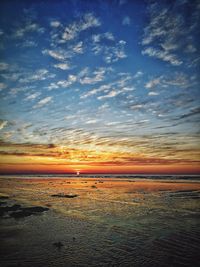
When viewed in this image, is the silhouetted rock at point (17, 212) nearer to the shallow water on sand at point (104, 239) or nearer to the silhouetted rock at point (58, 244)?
the shallow water on sand at point (104, 239)

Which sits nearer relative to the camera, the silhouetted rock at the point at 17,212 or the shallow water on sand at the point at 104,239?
the shallow water on sand at the point at 104,239

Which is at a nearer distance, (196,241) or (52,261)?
(52,261)

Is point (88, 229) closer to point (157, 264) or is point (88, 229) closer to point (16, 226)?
point (16, 226)

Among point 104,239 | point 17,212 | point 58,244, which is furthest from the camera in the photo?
point 17,212

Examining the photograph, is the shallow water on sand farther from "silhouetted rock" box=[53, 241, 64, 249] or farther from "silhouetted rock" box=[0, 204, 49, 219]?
"silhouetted rock" box=[0, 204, 49, 219]

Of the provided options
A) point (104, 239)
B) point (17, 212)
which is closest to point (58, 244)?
Result: point (104, 239)

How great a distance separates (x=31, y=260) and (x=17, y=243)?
4.23 meters

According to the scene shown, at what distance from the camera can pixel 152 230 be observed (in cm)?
2247

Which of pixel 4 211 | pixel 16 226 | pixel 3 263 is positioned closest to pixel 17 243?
pixel 3 263

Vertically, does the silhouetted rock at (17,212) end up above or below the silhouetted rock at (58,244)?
above

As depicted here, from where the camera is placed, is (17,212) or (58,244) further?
(17,212)

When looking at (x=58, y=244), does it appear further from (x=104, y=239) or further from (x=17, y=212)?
(x=17, y=212)

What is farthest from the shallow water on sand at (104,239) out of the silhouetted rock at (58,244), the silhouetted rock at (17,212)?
the silhouetted rock at (17,212)

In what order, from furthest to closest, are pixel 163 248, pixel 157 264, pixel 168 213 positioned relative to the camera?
pixel 168 213, pixel 163 248, pixel 157 264
